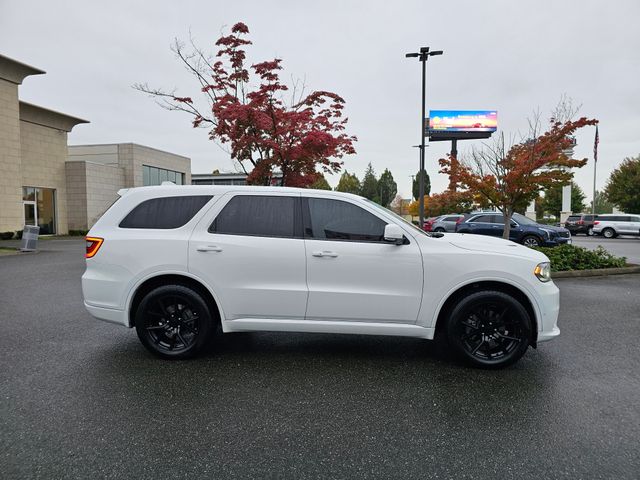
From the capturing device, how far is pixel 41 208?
27875 millimetres

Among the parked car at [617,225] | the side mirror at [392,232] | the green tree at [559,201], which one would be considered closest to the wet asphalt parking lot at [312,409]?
the side mirror at [392,232]

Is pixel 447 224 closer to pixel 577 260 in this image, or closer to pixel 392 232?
pixel 577 260

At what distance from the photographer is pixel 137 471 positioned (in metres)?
2.48

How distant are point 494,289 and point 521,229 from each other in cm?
1401

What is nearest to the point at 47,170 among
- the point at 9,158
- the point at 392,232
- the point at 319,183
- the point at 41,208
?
the point at 41,208

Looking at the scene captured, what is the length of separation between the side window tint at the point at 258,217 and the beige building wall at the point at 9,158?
24.7m

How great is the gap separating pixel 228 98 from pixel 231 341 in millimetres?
11068

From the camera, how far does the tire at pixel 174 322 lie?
4219mm

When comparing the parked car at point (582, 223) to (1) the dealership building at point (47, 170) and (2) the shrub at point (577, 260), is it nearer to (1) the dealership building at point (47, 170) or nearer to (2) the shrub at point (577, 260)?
(2) the shrub at point (577, 260)

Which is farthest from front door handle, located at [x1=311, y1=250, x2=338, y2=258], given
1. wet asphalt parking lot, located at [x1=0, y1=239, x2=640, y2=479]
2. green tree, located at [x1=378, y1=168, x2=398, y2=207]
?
green tree, located at [x1=378, y1=168, x2=398, y2=207]

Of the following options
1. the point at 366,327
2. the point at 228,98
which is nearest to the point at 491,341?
the point at 366,327

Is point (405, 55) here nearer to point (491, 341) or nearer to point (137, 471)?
point (491, 341)

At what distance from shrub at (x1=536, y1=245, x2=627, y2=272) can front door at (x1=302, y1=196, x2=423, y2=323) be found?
297 inches

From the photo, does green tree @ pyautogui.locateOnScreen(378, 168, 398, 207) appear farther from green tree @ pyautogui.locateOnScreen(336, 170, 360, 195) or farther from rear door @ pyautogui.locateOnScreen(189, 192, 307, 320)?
rear door @ pyautogui.locateOnScreen(189, 192, 307, 320)
